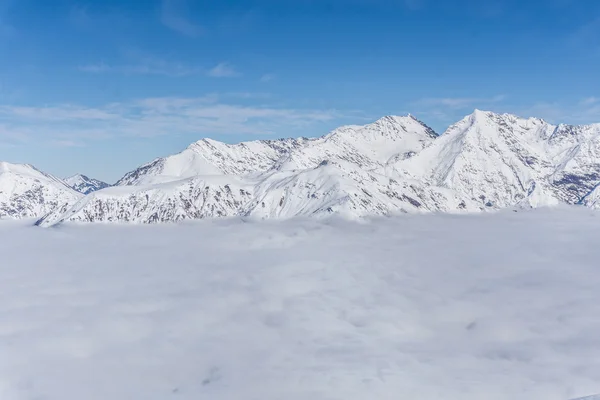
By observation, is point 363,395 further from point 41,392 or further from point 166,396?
point 41,392

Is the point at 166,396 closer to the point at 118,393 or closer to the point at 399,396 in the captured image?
the point at 118,393

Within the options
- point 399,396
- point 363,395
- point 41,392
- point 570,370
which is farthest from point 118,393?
point 570,370

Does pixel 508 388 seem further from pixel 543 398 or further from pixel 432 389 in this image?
pixel 432 389

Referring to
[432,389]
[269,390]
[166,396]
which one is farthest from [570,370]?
[166,396]

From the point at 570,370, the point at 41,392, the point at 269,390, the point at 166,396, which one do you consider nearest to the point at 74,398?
the point at 41,392

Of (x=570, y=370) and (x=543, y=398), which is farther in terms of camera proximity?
(x=570, y=370)

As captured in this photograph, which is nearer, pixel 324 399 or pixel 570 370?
pixel 324 399

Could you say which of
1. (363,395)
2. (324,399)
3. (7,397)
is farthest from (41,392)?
(363,395)
